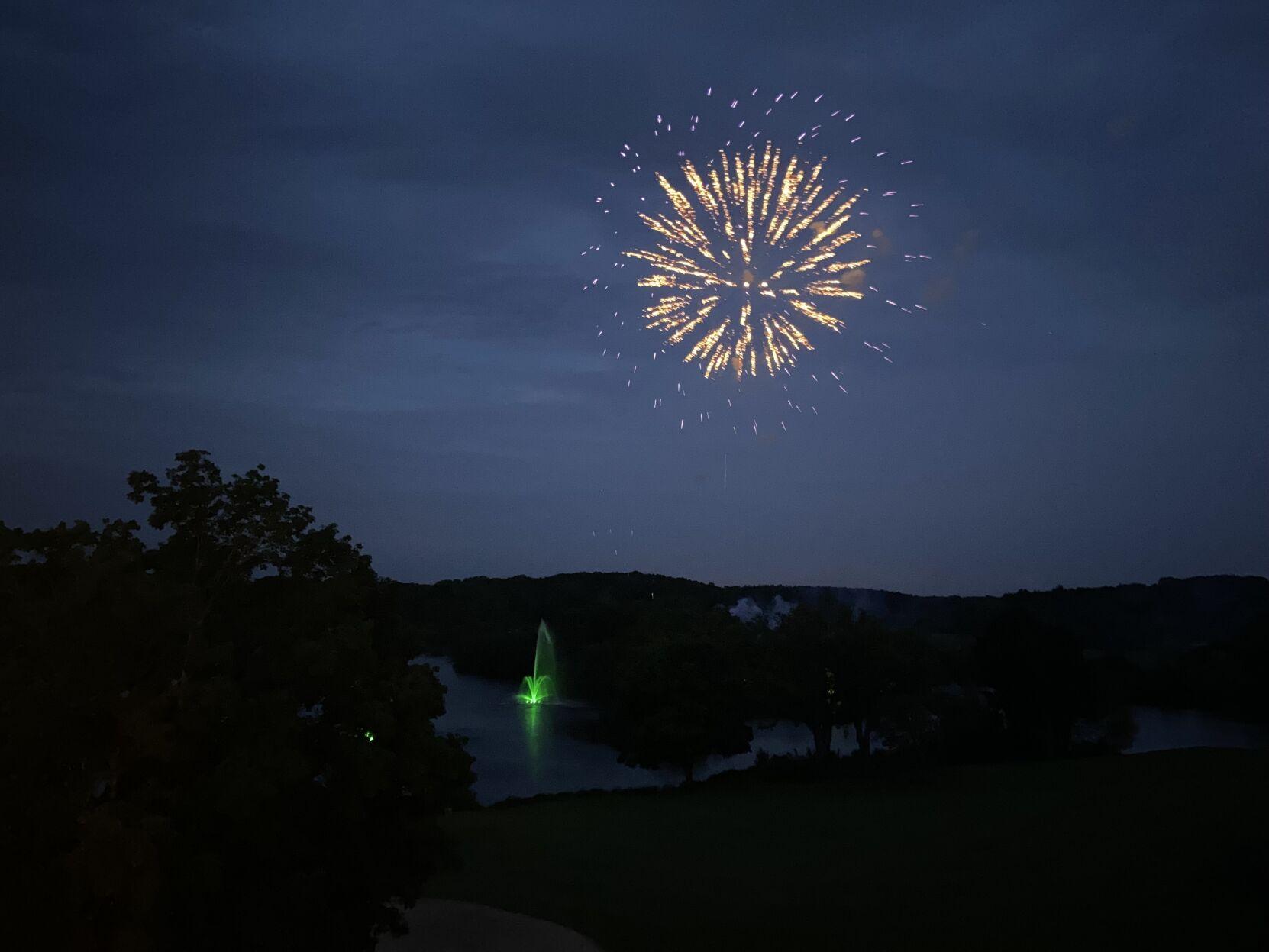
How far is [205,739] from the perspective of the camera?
436 inches

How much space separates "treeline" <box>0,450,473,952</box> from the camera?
33.3 ft

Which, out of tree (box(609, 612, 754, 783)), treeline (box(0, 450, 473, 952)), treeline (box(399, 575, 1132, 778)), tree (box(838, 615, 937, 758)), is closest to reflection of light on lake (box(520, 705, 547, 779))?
treeline (box(399, 575, 1132, 778))

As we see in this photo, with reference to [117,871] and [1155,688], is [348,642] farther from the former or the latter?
[1155,688]

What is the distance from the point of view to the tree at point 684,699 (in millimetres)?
42750

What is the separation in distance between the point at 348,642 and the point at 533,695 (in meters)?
88.6

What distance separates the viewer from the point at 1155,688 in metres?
83.3

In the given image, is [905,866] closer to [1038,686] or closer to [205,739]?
[205,739]

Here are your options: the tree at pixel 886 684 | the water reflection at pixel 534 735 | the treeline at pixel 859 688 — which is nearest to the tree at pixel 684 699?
the treeline at pixel 859 688

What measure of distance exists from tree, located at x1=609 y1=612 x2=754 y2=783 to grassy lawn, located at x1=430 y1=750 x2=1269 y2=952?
234 inches

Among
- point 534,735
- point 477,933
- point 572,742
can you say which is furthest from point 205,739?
point 534,735

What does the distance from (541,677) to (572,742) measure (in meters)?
38.8

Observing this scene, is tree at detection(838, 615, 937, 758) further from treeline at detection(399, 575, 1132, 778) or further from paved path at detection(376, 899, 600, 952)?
paved path at detection(376, 899, 600, 952)

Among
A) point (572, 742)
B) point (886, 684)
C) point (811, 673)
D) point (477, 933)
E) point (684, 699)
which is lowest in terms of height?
point (572, 742)

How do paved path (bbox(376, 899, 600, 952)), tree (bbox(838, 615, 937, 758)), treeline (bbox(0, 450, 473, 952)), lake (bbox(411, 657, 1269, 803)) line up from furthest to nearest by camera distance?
lake (bbox(411, 657, 1269, 803)) < tree (bbox(838, 615, 937, 758)) < paved path (bbox(376, 899, 600, 952)) < treeline (bbox(0, 450, 473, 952))
